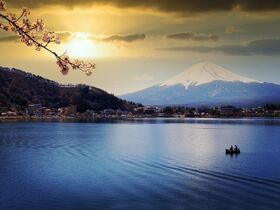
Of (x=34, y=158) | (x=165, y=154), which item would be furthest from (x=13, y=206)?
(x=165, y=154)

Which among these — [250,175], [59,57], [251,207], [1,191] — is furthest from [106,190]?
[59,57]

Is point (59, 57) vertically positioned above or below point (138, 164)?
above

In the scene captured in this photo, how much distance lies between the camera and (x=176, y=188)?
94.4ft

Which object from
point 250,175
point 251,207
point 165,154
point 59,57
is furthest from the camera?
point 165,154

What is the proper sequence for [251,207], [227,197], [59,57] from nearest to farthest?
[59,57]
[251,207]
[227,197]

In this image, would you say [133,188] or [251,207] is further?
[133,188]

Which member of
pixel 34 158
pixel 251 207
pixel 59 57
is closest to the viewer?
pixel 59 57

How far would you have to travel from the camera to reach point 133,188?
28.7 m

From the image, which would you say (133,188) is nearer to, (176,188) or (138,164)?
(176,188)

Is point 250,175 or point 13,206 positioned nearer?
point 13,206

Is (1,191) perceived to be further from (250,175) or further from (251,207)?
(250,175)

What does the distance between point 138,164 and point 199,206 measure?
18366mm

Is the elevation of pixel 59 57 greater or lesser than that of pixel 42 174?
greater

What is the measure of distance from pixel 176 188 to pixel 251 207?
6.08 metres
